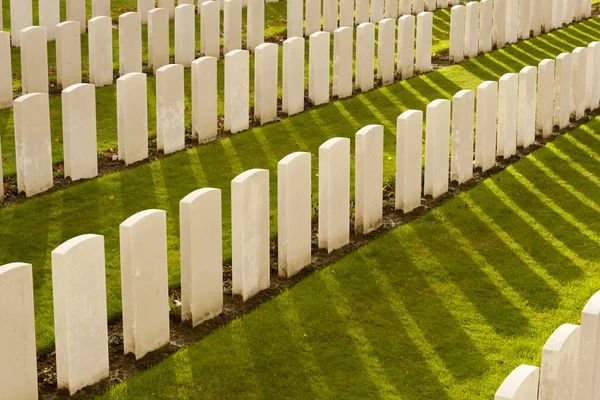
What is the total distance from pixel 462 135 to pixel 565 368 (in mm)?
3761

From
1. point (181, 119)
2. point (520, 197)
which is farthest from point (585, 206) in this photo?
point (181, 119)

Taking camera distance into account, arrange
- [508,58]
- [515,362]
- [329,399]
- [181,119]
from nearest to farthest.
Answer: [329,399], [515,362], [181,119], [508,58]

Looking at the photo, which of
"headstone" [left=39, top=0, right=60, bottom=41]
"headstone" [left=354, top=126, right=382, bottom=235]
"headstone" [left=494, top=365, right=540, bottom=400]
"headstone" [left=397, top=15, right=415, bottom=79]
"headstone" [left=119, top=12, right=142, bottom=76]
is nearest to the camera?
"headstone" [left=494, top=365, right=540, bottom=400]

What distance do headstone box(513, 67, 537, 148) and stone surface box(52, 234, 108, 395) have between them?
15.4ft

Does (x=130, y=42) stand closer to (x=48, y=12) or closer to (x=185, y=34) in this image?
(x=185, y=34)

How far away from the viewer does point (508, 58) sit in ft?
38.8

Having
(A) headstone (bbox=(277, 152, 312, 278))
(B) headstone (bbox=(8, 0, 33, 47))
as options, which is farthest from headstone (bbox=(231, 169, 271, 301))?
(B) headstone (bbox=(8, 0, 33, 47))

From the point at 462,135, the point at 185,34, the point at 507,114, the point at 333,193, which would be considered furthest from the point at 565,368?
the point at 185,34

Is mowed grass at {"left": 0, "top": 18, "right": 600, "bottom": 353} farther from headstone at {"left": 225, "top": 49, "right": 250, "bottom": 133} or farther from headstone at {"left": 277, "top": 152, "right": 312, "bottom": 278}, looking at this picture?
headstone at {"left": 277, "top": 152, "right": 312, "bottom": 278}

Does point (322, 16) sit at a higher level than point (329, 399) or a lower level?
lower

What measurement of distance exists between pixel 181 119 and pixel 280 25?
4.24m

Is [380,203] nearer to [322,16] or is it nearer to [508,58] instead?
[508,58]

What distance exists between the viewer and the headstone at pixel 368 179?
685cm

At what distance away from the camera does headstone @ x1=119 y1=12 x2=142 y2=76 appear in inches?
392
